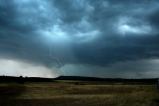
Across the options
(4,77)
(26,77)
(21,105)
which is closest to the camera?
(21,105)

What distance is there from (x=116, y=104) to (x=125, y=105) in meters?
1.76

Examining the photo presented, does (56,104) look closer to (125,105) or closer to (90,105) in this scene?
(90,105)

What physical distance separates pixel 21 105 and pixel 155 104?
23.6 metres

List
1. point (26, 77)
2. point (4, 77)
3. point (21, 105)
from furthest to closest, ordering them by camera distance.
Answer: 1. point (26, 77)
2. point (4, 77)
3. point (21, 105)

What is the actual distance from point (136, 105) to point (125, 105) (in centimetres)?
200

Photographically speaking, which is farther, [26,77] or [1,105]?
[26,77]

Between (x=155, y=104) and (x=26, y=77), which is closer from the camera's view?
(x=155, y=104)

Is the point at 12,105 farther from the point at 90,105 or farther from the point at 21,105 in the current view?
the point at 90,105

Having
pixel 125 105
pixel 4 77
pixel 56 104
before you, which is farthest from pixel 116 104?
pixel 4 77

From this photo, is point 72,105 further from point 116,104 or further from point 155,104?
point 155,104

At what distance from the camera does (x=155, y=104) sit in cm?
5666

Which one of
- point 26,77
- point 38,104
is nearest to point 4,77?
point 26,77

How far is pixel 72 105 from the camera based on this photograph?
5569cm

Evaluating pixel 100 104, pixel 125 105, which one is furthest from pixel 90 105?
pixel 125 105
